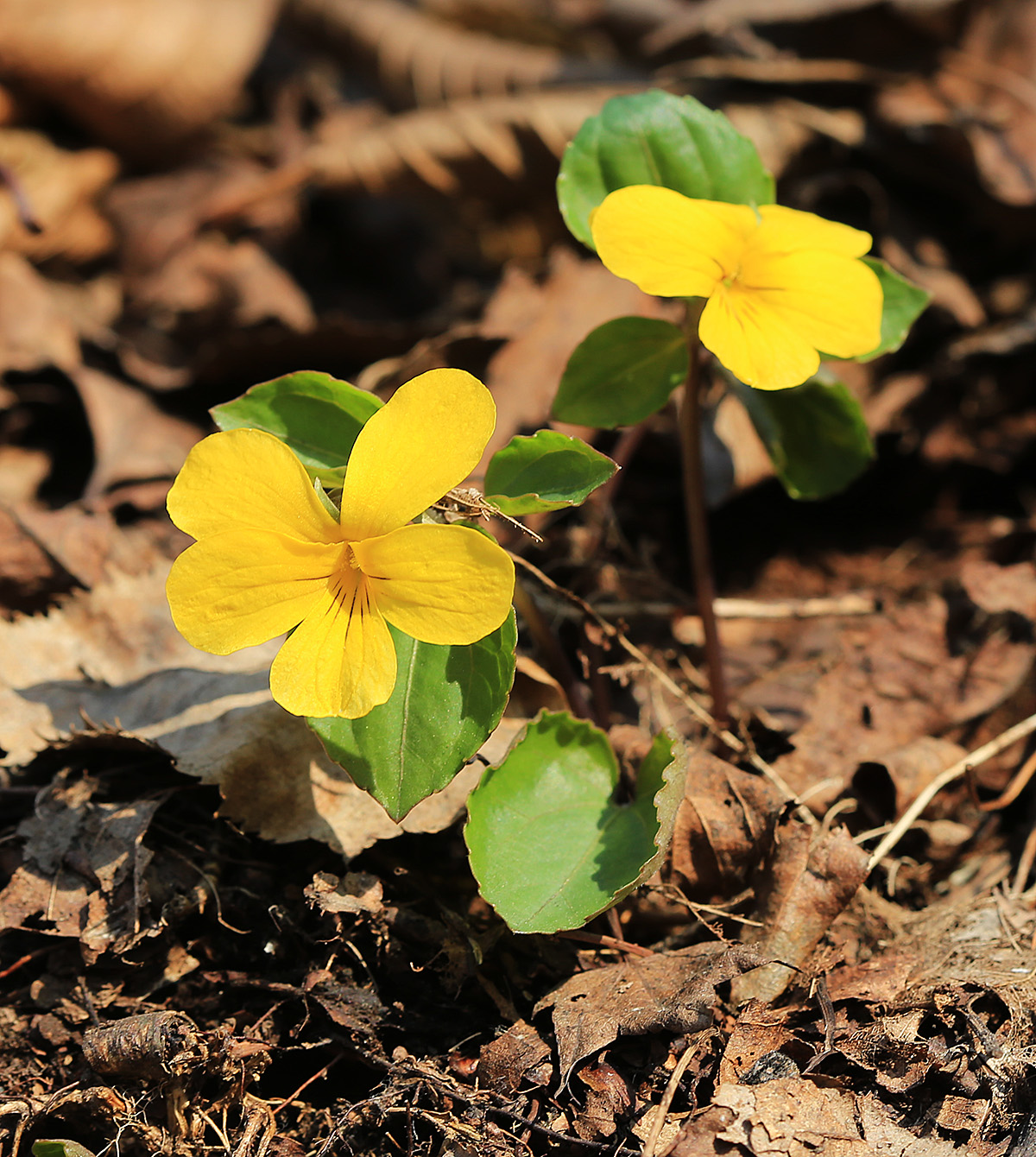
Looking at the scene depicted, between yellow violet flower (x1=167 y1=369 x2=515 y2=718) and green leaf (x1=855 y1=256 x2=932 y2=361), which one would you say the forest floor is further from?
green leaf (x1=855 y1=256 x2=932 y2=361)

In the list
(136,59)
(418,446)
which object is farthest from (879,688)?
(136,59)

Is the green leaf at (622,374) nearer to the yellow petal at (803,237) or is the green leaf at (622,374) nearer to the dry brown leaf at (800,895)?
the yellow petal at (803,237)

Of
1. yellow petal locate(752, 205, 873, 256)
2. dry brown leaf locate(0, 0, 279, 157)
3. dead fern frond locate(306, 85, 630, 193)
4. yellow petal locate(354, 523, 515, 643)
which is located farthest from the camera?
dry brown leaf locate(0, 0, 279, 157)

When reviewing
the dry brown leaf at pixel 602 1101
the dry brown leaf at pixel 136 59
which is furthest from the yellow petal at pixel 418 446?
the dry brown leaf at pixel 136 59

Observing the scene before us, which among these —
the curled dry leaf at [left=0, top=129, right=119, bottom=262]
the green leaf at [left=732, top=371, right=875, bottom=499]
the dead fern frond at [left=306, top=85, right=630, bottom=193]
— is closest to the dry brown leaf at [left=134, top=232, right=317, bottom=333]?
the curled dry leaf at [left=0, top=129, right=119, bottom=262]

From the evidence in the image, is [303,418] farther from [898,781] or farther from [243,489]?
[898,781]

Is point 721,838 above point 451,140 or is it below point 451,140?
below
